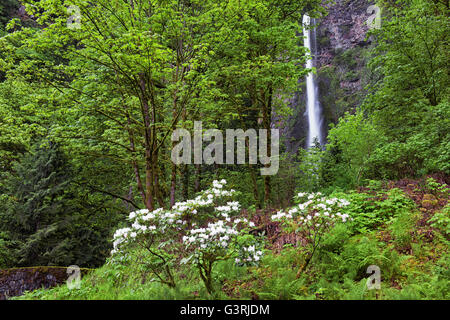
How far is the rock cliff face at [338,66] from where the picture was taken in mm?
28906

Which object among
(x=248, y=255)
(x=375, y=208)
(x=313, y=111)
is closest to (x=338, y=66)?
(x=313, y=111)

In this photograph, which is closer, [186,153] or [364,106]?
[186,153]

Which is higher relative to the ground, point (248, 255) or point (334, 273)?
point (248, 255)

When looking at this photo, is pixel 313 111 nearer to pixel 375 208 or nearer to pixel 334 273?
pixel 375 208

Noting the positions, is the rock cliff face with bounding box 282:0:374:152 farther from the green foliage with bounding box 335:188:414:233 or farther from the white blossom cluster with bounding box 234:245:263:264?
the white blossom cluster with bounding box 234:245:263:264

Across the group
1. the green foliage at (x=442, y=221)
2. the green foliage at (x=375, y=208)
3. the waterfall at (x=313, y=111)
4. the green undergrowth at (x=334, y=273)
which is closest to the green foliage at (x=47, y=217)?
the green undergrowth at (x=334, y=273)

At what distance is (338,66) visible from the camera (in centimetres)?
3281

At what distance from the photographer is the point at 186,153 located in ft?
30.9

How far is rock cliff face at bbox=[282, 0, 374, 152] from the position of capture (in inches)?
1138

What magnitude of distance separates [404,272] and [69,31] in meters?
7.57

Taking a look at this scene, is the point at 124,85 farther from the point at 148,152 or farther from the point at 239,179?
the point at 239,179

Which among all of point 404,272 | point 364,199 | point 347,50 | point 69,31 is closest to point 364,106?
point 364,199
